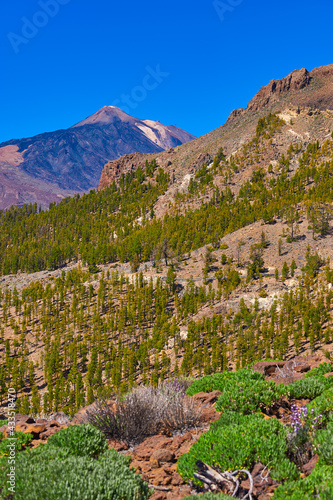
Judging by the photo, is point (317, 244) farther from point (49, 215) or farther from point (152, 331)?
point (49, 215)

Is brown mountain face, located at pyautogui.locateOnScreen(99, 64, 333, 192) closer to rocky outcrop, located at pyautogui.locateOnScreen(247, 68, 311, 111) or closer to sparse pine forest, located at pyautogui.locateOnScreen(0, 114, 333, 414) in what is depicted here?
rocky outcrop, located at pyautogui.locateOnScreen(247, 68, 311, 111)

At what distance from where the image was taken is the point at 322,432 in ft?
22.1

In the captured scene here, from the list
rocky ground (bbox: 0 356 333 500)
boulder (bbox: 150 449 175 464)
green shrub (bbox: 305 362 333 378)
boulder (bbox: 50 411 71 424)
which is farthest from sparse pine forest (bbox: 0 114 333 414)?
green shrub (bbox: 305 362 333 378)

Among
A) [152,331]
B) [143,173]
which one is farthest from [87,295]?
[143,173]

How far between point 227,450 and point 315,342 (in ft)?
151

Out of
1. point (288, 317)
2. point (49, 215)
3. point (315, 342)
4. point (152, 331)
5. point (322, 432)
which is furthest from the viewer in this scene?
point (49, 215)

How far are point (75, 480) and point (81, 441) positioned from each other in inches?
86.0

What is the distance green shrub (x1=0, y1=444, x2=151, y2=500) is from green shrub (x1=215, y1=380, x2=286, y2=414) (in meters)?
3.81

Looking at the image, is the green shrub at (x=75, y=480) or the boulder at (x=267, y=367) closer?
the green shrub at (x=75, y=480)

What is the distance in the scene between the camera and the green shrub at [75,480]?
5.43 metres

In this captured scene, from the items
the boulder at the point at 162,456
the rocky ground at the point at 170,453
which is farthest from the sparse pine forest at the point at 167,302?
the boulder at the point at 162,456

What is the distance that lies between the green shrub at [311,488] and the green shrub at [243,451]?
78 centimetres

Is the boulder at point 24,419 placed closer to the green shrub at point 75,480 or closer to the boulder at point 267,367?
the green shrub at point 75,480

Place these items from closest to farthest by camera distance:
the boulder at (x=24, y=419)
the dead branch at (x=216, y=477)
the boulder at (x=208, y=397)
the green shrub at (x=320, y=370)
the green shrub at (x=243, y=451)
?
the dead branch at (x=216, y=477) → the green shrub at (x=243, y=451) → the boulder at (x=24, y=419) → the boulder at (x=208, y=397) → the green shrub at (x=320, y=370)
